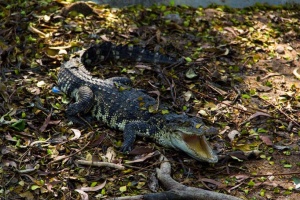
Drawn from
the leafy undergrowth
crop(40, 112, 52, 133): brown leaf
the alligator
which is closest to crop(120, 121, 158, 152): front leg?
the alligator

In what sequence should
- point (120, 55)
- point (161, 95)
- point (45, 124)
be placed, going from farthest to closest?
point (120, 55)
point (161, 95)
point (45, 124)

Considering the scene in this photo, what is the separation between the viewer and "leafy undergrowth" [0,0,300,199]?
17.9ft

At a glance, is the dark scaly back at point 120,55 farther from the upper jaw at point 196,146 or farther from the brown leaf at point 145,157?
the brown leaf at point 145,157

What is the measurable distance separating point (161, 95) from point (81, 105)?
3.24ft

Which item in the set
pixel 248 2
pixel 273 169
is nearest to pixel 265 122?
pixel 273 169

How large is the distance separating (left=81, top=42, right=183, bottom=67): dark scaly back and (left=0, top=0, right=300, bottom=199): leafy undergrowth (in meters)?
0.15

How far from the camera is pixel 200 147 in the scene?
18.8 ft

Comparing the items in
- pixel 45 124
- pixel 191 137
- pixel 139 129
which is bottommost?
pixel 45 124

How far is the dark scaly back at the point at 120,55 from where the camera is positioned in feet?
24.9

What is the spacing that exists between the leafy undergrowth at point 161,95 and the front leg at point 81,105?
0.11 meters

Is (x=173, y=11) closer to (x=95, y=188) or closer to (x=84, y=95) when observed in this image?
(x=84, y=95)

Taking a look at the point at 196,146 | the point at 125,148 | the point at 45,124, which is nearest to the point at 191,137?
the point at 196,146

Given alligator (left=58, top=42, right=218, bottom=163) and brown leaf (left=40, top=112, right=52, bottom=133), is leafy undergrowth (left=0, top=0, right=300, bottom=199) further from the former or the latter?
alligator (left=58, top=42, right=218, bottom=163)

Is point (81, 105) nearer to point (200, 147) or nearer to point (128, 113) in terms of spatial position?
point (128, 113)
